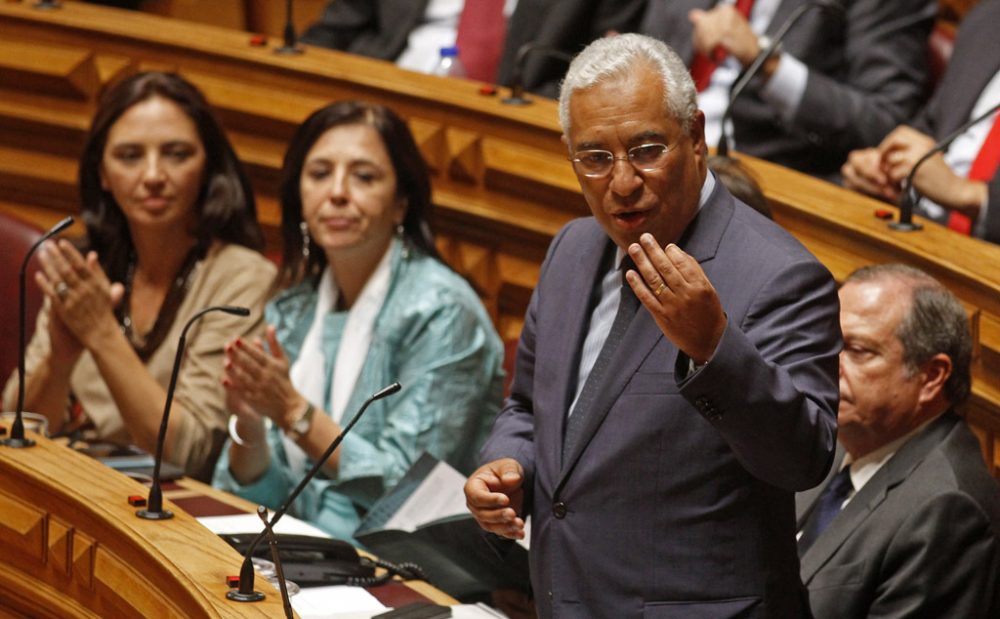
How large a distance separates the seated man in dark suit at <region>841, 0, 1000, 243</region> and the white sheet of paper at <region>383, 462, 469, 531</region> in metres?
A: 0.88

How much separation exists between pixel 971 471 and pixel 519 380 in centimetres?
57

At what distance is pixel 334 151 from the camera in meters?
2.69

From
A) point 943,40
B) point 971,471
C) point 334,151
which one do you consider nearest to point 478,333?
point 334,151

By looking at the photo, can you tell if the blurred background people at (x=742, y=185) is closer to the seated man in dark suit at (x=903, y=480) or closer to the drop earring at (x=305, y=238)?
the seated man in dark suit at (x=903, y=480)

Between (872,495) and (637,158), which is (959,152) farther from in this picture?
(637,158)

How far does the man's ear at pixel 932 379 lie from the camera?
79.9 inches

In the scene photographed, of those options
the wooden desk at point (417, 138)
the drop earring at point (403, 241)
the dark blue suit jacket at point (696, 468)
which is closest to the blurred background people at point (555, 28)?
the wooden desk at point (417, 138)

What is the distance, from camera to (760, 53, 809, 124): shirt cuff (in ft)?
9.29

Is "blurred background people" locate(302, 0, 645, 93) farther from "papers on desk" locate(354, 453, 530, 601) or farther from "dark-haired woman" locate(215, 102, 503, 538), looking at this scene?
"papers on desk" locate(354, 453, 530, 601)

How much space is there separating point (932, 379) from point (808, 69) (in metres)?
0.99

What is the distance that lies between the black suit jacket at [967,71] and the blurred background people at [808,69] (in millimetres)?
105

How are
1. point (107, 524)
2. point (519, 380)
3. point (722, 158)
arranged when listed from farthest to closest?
point (722, 158), point (107, 524), point (519, 380)

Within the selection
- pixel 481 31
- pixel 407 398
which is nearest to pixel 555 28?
pixel 481 31

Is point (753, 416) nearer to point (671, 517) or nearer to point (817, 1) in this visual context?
point (671, 517)
